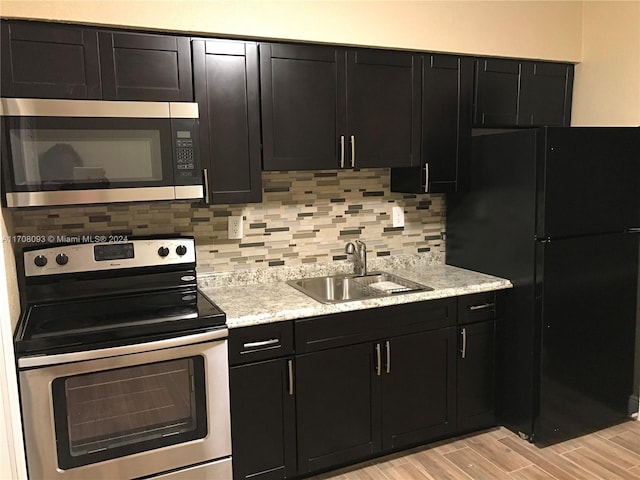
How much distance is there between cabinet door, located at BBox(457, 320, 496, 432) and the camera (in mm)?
2771

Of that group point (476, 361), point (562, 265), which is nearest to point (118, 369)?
point (476, 361)

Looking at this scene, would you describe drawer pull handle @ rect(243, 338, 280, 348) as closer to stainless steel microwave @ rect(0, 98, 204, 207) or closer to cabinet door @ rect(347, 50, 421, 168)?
stainless steel microwave @ rect(0, 98, 204, 207)

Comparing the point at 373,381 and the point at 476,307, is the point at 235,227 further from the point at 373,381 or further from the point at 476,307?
the point at 476,307

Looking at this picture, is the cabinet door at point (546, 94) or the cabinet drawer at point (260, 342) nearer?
the cabinet drawer at point (260, 342)

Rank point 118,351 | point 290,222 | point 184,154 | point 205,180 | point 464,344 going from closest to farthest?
point 118,351, point 184,154, point 205,180, point 464,344, point 290,222

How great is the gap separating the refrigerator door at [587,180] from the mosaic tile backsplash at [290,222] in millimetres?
792

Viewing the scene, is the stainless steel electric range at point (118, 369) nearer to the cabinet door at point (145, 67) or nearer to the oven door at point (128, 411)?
the oven door at point (128, 411)

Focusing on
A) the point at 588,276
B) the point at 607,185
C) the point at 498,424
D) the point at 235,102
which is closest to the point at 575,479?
the point at 498,424

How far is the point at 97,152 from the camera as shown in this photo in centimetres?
211

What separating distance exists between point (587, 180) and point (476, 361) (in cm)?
105

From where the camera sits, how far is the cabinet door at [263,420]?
227 centimetres

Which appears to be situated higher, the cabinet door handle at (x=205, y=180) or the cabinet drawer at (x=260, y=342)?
the cabinet door handle at (x=205, y=180)

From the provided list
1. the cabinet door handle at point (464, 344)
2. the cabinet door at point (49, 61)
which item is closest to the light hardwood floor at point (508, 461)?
the cabinet door handle at point (464, 344)

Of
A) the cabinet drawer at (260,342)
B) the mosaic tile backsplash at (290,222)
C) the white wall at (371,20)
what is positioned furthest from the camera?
the mosaic tile backsplash at (290,222)
